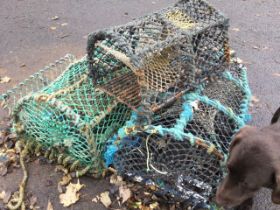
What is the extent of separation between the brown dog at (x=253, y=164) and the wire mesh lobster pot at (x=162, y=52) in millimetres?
724

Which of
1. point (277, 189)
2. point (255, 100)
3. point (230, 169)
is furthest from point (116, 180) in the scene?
point (255, 100)

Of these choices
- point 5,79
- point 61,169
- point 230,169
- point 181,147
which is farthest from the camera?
point 5,79

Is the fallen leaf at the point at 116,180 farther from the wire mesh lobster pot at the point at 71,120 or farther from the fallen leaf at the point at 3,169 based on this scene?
the fallen leaf at the point at 3,169

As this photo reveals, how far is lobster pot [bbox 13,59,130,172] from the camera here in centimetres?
325

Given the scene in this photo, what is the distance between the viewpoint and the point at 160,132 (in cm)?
290

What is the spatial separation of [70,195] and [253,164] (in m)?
1.63

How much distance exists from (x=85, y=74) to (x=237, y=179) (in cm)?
169

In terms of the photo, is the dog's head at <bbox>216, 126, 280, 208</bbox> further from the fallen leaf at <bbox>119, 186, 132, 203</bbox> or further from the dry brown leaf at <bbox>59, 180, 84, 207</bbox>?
the dry brown leaf at <bbox>59, 180, 84, 207</bbox>

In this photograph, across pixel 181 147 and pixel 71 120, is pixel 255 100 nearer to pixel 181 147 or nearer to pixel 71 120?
pixel 181 147

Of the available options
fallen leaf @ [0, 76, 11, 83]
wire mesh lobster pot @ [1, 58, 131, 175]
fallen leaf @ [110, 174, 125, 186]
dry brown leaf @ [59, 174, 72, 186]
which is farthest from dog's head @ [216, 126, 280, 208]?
fallen leaf @ [0, 76, 11, 83]

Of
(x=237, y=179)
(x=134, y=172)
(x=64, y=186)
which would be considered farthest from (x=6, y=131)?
(x=237, y=179)

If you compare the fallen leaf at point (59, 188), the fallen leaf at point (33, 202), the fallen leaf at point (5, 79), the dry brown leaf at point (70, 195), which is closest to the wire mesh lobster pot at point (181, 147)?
the dry brown leaf at point (70, 195)

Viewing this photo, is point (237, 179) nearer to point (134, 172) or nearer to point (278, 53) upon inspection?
point (134, 172)

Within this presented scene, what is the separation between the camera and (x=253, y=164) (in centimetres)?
260
